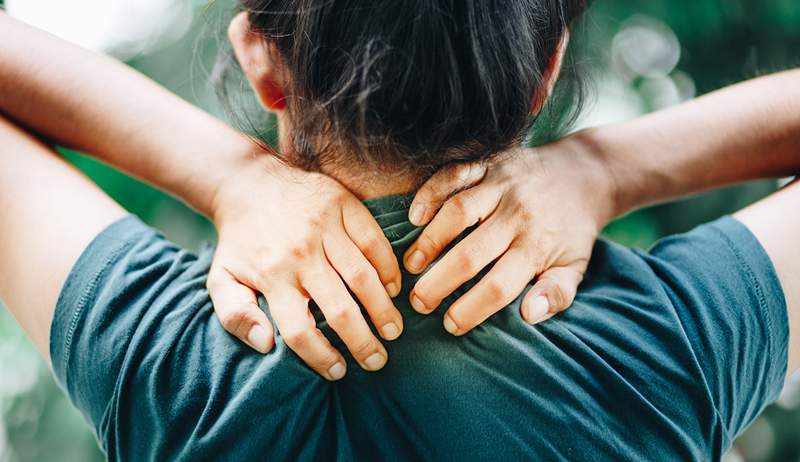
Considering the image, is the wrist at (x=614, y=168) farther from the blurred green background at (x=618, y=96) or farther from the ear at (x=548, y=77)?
the blurred green background at (x=618, y=96)

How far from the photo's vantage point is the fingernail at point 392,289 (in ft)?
1.89

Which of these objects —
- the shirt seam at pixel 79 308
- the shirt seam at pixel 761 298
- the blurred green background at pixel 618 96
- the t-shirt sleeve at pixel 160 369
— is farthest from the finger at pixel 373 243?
the blurred green background at pixel 618 96

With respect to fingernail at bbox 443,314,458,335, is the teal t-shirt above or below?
below

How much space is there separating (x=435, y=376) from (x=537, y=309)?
0.38 feet

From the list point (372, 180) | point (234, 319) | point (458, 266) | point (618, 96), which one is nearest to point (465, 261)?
point (458, 266)

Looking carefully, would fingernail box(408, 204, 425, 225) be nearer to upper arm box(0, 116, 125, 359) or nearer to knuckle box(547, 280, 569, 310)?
knuckle box(547, 280, 569, 310)

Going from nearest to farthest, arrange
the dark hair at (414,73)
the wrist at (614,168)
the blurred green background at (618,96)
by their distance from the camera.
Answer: the dark hair at (414,73) → the wrist at (614,168) → the blurred green background at (618,96)

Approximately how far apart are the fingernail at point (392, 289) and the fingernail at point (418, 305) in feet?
0.06

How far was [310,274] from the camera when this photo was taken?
572mm

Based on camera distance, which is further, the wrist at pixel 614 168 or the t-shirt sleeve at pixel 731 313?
the wrist at pixel 614 168

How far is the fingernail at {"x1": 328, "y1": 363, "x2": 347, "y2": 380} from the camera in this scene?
56 cm

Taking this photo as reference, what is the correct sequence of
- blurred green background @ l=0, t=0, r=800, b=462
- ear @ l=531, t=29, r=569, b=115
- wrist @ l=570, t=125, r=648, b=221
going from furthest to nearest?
1. blurred green background @ l=0, t=0, r=800, b=462
2. wrist @ l=570, t=125, r=648, b=221
3. ear @ l=531, t=29, r=569, b=115

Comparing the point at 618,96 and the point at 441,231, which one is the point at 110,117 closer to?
the point at 441,231

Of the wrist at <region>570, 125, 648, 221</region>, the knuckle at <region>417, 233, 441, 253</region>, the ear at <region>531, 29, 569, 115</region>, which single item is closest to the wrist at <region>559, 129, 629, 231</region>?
the wrist at <region>570, 125, 648, 221</region>
